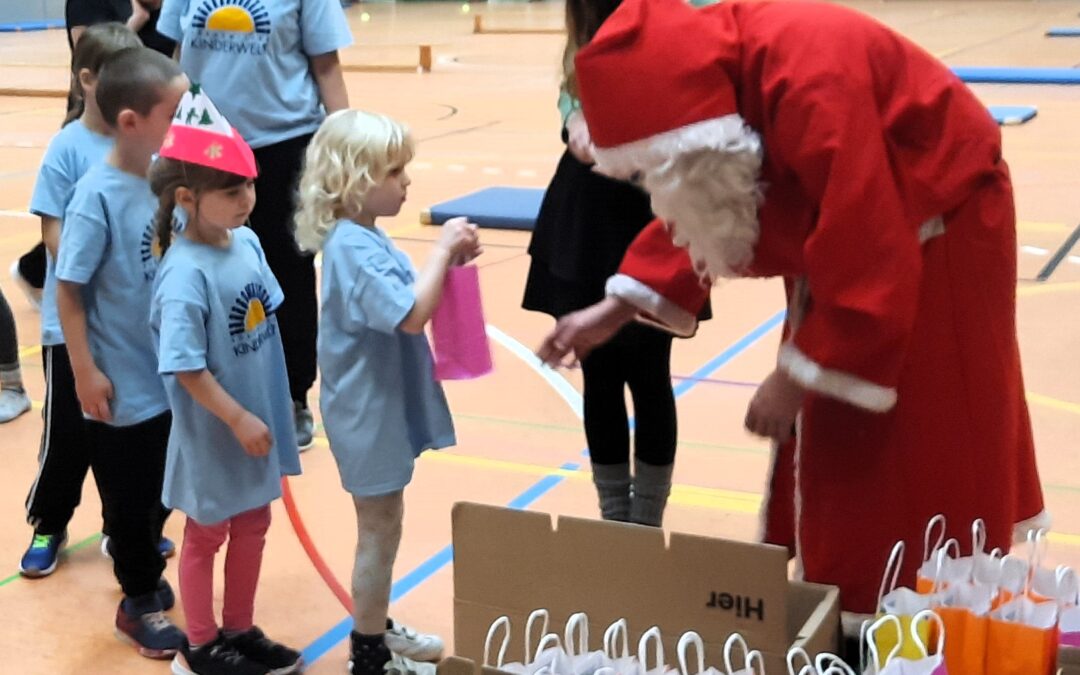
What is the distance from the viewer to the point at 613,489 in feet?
10.2

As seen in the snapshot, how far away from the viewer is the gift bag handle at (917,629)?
1.66m

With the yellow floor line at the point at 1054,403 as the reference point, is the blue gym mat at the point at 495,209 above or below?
below

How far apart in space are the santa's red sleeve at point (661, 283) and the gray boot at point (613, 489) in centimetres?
85

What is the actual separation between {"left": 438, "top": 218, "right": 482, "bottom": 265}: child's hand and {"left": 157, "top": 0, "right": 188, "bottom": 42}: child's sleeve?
1.64 meters

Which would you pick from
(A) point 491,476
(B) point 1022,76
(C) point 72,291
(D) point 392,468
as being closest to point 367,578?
(D) point 392,468

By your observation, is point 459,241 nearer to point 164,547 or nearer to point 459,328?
point 459,328

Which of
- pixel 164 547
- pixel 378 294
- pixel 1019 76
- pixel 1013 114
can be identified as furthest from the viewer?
pixel 1019 76

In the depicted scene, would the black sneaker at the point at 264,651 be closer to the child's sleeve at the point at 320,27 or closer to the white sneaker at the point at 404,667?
the white sneaker at the point at 404,667

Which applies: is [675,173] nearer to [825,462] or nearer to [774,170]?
[774,170]

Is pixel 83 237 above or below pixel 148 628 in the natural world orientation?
above

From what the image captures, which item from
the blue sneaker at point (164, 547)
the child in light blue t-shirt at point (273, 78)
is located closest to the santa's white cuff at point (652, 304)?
the blue sneaker at point (164, 547)

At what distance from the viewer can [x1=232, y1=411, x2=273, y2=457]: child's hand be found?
254cm

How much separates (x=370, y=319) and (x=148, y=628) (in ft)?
3.11

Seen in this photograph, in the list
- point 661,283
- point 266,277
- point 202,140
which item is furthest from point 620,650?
point 202,140
